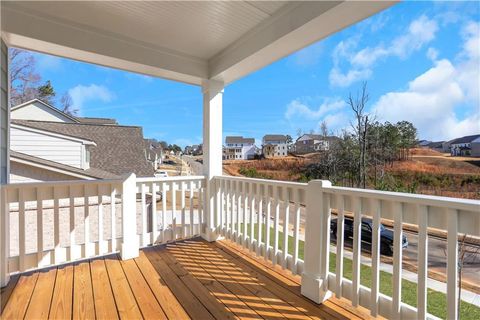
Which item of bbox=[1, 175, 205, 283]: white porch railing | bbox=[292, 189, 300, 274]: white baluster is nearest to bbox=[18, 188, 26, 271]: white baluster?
bbox=[1, 175, 205, 283]: white porch railing

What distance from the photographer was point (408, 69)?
168 inches

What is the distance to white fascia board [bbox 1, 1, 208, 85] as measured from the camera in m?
2.25

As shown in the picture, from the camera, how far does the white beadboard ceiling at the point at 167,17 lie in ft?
7.18

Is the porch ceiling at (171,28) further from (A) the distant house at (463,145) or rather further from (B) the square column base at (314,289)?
(B) the square column base at (314,289)

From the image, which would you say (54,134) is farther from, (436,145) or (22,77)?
(436,145)

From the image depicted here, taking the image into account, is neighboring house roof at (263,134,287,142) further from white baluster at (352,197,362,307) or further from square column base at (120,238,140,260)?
square column base at (120,238,140,260)

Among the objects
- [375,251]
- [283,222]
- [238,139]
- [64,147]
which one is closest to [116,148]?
[64,147]

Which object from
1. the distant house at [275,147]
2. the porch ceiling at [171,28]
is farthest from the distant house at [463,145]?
the distant house at [275,147]

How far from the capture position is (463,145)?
2227mm

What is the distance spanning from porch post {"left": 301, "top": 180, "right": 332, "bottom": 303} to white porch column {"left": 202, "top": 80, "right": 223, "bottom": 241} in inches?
62.5

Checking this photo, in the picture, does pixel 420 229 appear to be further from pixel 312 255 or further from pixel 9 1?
pixel 9 1

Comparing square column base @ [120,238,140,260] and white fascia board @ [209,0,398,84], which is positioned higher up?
white fascia board @ [209,0,398,84]

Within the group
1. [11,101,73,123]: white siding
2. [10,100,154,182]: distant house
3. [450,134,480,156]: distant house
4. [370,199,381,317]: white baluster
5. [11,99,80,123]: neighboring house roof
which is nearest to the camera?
[370,199,381,317]: white baluster

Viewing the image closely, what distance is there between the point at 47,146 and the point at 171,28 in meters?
3.78
